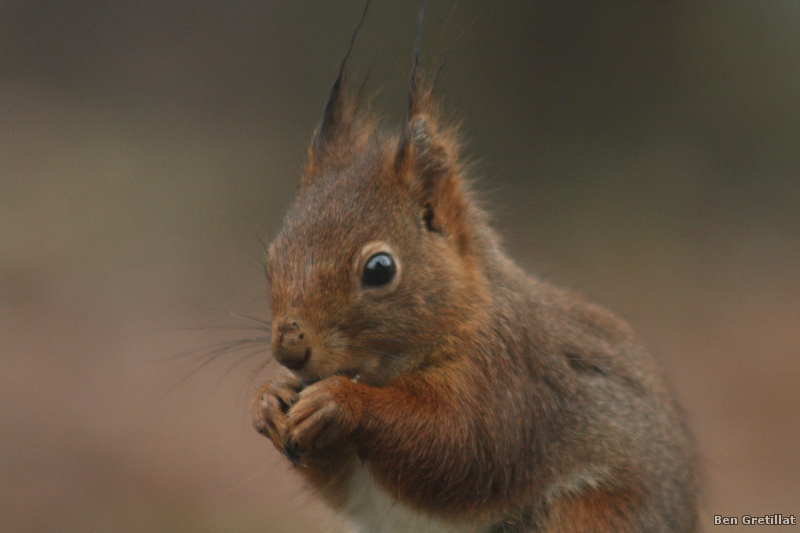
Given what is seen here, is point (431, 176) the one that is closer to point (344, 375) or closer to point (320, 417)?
point (344, 375)

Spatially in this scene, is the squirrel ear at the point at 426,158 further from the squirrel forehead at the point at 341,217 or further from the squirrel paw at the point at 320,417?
the squirrel paw at the point at 320,417

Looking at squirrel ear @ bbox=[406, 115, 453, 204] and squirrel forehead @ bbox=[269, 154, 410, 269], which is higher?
squirrel ear @ bbox=[406, 115, 453, 204]

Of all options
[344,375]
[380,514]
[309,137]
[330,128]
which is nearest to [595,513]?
[380,514]

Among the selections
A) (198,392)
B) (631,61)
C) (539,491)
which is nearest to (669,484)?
(539,491)

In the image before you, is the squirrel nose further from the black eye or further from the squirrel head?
the black eye

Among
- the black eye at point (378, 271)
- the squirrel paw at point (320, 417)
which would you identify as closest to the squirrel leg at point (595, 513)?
the squirrel paw at point (320, 417)

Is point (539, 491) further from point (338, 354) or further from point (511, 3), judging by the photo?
point (511, 3)

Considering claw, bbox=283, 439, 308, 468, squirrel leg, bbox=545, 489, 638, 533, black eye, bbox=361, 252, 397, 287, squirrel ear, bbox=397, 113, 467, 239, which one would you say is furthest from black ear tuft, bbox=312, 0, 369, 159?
squirrel leg, bbox=545, 489, 638, 533
